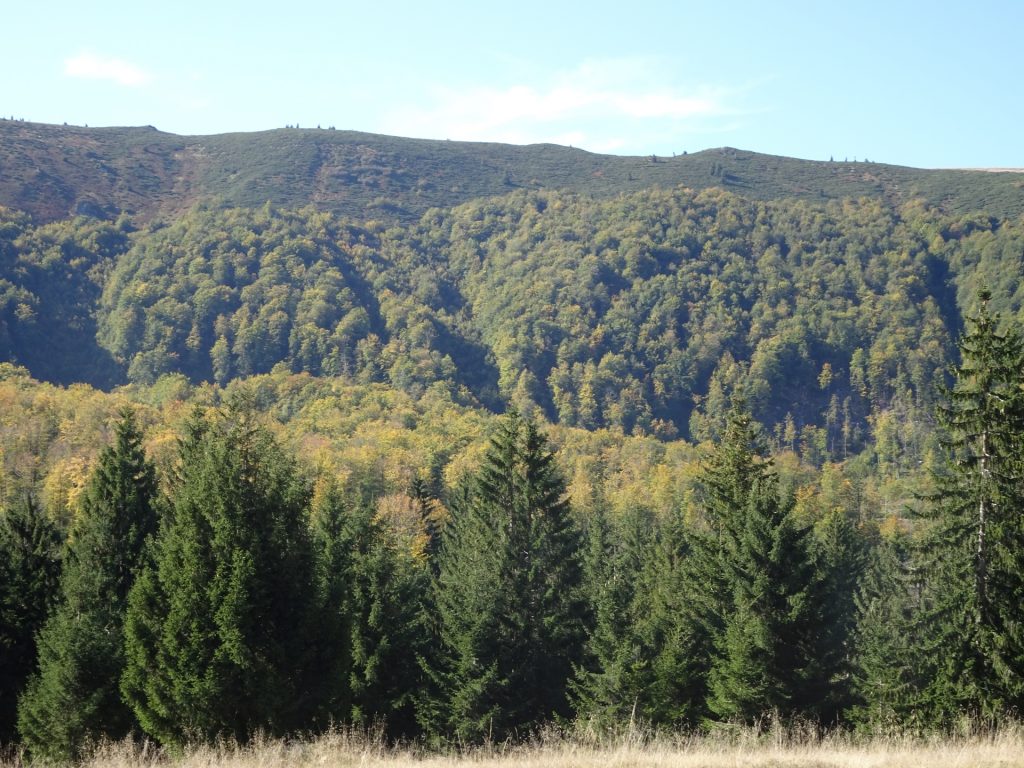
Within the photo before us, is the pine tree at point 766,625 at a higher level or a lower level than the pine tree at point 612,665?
higher

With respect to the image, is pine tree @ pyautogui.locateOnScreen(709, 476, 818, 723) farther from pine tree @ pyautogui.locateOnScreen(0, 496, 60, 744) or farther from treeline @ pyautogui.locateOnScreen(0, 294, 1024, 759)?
pine tree @ pyautogui.locateOnScreen(0, 496, 60, 744)

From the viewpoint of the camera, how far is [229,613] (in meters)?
17.8

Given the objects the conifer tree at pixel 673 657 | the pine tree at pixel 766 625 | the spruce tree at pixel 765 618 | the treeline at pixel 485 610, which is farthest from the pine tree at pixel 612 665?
the pine tree at pixel 766 625

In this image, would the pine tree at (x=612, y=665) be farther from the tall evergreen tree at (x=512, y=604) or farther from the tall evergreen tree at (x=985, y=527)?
the tall evergreen tree at (x=985, y=527)

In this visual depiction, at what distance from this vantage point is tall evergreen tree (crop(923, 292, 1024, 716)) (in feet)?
68.2

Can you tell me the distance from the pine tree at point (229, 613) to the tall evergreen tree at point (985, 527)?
14840 mm

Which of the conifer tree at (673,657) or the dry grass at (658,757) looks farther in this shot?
the conifer tree at (673,657)

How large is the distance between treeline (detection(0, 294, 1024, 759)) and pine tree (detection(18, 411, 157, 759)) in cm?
7

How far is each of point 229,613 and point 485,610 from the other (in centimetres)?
1686

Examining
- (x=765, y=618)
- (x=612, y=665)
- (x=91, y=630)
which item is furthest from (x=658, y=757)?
(x=612, y=665)

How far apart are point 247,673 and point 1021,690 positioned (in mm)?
16993

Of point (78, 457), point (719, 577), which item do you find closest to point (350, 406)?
point (78, 457)

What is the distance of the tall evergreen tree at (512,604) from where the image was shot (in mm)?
32562

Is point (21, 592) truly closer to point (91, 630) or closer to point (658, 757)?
point (91, 630)
